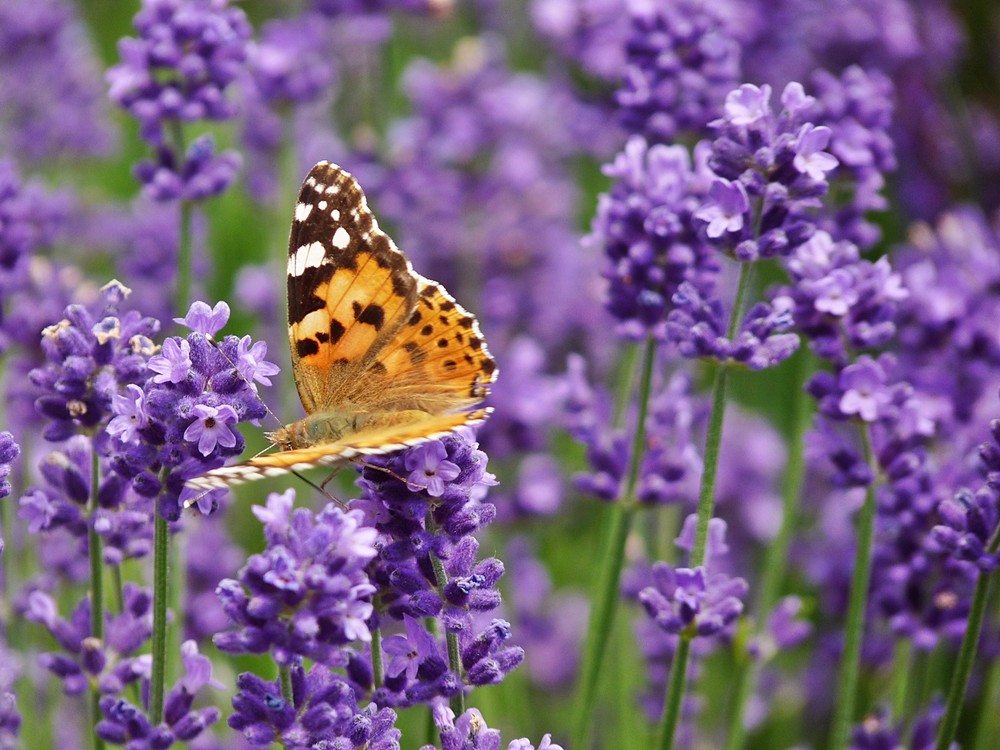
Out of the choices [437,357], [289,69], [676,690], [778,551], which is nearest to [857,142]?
[778,551]

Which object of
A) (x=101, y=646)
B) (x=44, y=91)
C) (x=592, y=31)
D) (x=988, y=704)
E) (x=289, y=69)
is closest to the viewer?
(x=101, y=646)

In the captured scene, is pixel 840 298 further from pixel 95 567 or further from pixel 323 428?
→ pixel 95 567

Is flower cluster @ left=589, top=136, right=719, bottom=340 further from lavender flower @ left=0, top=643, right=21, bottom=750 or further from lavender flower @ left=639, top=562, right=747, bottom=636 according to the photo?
lavender flower @ left=0, top=643, right=21, bottom=750

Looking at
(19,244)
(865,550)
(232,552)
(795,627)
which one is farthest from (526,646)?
(19,244)

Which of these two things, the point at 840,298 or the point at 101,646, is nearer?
the point at 101,646

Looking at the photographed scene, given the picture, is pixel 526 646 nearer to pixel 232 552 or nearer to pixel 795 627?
pixel 232 552

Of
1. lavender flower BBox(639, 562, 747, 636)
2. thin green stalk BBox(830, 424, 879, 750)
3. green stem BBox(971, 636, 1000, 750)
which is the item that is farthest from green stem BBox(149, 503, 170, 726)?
green stem BBox(971, 636, 1000, 750)
